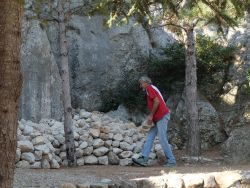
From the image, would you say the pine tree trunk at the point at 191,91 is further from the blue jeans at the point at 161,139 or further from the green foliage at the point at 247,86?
the green foliage at the point at 247,86

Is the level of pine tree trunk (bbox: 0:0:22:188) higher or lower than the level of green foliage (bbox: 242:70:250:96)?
lower

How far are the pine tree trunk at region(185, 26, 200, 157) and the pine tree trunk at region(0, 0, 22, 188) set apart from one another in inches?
276

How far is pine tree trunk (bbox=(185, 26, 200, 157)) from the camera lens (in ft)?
32.3

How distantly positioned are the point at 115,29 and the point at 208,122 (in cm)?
355

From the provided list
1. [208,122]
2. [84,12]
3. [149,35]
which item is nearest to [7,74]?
[84,12]

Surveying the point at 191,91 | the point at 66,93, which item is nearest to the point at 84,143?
the point at 66,93

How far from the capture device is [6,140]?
3.07 m

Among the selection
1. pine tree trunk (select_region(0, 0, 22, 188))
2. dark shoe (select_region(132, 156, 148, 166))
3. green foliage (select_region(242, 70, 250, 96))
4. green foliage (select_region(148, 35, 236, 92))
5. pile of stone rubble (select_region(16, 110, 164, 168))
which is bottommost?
dark shoe (select_region(132, 156, 148, 166))

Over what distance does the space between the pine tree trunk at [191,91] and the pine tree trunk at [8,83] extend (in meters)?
7.02

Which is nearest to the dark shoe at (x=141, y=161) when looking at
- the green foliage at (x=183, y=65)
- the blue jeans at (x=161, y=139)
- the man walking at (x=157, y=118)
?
the man walking at (x=157, y=118)

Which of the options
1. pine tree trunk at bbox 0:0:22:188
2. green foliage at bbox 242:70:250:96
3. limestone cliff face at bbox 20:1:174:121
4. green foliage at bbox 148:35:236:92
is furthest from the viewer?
green foliage at bbox 148:35:236:92

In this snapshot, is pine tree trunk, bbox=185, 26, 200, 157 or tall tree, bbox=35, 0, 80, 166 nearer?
tall tree, bbox=35, 0, 80, 166

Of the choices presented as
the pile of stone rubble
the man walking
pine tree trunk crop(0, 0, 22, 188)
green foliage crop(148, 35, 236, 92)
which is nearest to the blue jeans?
the man walking

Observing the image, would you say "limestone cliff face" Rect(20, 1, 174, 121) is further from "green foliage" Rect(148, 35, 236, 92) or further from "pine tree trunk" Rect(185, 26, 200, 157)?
"pine tree trunk" Rect(185, 26, 200, 157)
